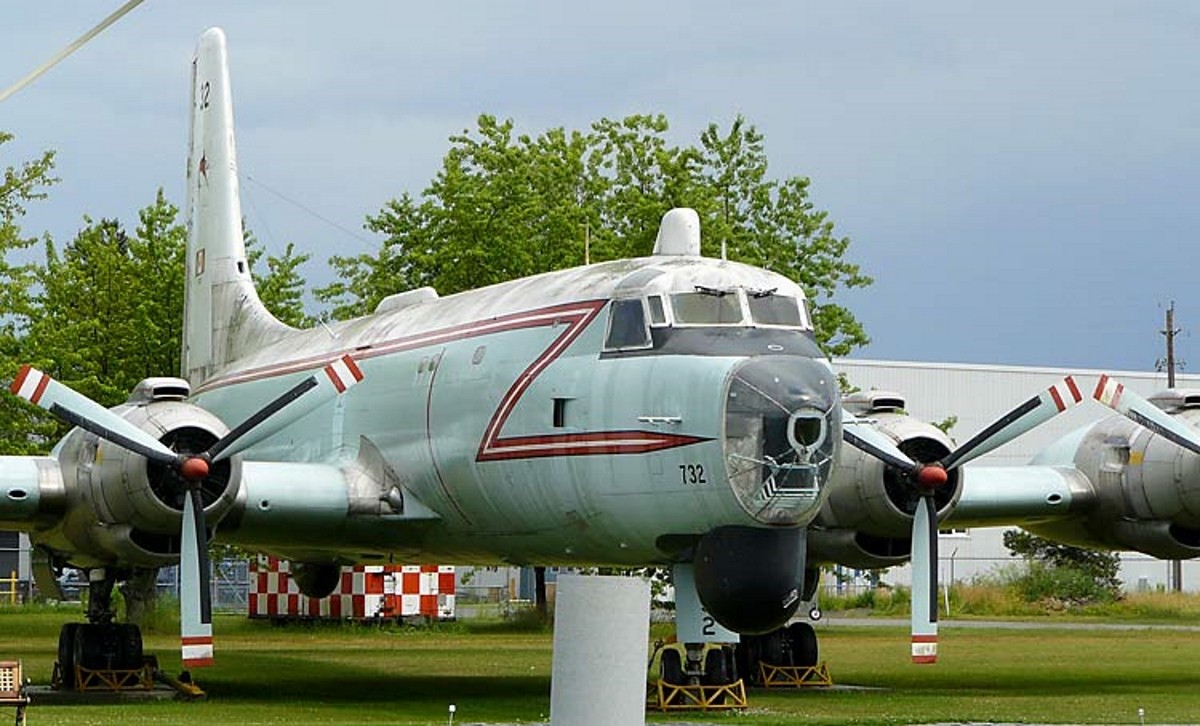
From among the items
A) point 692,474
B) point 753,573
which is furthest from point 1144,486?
point 692,474

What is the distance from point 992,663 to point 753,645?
5516 mm

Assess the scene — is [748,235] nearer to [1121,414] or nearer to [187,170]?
[187,170]

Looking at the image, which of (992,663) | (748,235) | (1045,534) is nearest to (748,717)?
(1045,534)

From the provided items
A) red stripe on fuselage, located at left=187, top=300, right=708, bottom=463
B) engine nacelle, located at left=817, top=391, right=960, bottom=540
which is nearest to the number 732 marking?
red stripe on fuselage, located at left=187, top=300, right=708, bottom=463

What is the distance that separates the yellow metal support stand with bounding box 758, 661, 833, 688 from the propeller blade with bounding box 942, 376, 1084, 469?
4252 mm

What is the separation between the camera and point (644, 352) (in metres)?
16.6

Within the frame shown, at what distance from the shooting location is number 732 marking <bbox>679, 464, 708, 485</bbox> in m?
15.8

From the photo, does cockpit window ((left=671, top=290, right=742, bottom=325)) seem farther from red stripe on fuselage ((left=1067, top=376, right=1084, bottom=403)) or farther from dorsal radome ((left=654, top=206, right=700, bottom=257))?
red stripe on fuselage ((left=1067, top=376, right=1084, bottom=403))

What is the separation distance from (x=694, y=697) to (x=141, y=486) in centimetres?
547

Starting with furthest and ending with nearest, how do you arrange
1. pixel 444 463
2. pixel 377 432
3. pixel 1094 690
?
1. pixel 1094 690
2. pixel 377 432
3. pixel 444 463

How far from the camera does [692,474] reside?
15859 mm

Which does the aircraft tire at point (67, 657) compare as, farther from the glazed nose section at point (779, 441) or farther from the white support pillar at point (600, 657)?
the white support pillar at point (600, 657)

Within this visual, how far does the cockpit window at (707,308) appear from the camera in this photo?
54.1ft

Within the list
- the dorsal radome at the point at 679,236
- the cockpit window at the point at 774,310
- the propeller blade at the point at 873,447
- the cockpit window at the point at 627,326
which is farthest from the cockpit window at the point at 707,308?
the propeller blade at the point at 873,447
